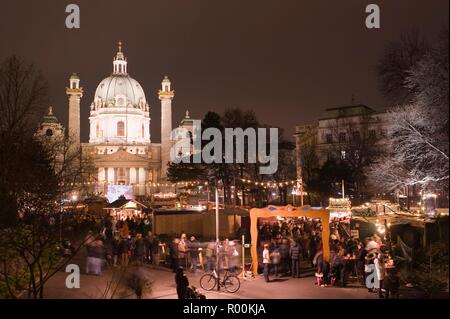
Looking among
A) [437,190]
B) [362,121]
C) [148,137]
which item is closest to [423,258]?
[437,190]

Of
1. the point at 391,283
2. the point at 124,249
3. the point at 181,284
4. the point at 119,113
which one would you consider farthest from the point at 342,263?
the point at 119,113

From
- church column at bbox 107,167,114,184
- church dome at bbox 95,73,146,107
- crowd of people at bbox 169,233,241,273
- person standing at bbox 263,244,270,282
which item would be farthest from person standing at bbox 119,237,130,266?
church dome at bbox 95,73,146,107

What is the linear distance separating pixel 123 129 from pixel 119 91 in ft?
31.0

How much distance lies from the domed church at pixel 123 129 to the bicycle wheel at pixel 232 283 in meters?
82.3

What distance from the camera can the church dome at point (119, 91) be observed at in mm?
119131

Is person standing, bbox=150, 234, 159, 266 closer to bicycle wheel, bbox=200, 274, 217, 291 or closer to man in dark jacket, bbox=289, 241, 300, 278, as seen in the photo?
bicycle wheel, bbox=200, 274, 217, 291

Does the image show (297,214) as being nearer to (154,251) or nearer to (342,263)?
(342,263)

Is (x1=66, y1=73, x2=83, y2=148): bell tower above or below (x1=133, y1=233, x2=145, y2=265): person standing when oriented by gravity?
above

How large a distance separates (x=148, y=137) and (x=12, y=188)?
361 feet

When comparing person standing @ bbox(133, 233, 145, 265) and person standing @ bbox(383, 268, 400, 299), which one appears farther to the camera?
person standing @ bbox(133, 233, 145, 265)

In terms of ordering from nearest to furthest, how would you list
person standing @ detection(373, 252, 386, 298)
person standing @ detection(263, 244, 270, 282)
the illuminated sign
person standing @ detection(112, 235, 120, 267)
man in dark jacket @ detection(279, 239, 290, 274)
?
1. person standing @ detection(373, 252, 386, 298)
2. person standing @ detection(263, 244, 270, 282)
3. man in dark jacket @ detection(279, 239, 290, 274)
4. person standing @ detection(112, 235, 120, 267)
5. the illuminated sign

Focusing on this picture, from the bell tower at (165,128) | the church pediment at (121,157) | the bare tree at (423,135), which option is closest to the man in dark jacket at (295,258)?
the bare tree at (423,135)

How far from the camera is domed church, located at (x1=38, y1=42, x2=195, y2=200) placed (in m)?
104

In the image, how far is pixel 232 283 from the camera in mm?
15953
